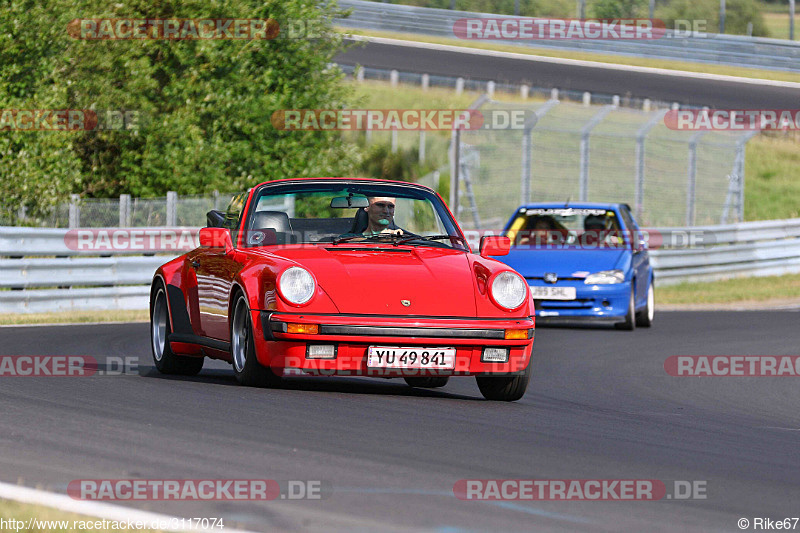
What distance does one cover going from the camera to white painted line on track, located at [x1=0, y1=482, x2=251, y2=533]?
4699 mm

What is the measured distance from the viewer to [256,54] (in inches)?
1057

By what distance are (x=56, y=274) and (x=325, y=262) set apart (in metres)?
9.42

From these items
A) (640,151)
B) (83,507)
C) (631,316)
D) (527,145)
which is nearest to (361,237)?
(83,507)

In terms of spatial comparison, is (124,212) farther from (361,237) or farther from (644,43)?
(644,43)

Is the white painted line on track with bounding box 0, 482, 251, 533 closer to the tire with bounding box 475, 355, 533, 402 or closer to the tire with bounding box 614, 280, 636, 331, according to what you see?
the tire with bounding box 475, 355, 533, 402

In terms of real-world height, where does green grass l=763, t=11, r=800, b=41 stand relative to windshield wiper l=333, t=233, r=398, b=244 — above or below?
above

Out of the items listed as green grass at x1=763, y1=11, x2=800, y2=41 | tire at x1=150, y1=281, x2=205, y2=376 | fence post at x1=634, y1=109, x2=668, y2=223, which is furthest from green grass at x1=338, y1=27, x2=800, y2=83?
tire at x1=150, y1=281, x2=205, y2=376

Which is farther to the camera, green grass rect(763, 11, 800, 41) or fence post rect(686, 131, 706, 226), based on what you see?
green grass rect(763, 11, 800, 41)

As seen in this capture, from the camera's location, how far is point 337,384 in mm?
9398

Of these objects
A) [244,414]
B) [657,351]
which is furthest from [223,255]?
[657,351]

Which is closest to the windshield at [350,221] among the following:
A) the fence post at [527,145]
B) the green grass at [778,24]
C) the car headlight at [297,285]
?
the car headlight at [297,285]

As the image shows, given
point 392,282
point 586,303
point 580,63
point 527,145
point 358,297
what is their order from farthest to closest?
point 580,63
point 527,145
point 586,303
point 392,282
point 358,297

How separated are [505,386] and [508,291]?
0.68 m

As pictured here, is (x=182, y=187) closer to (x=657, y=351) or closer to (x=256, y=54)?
(x=256, y=54)
